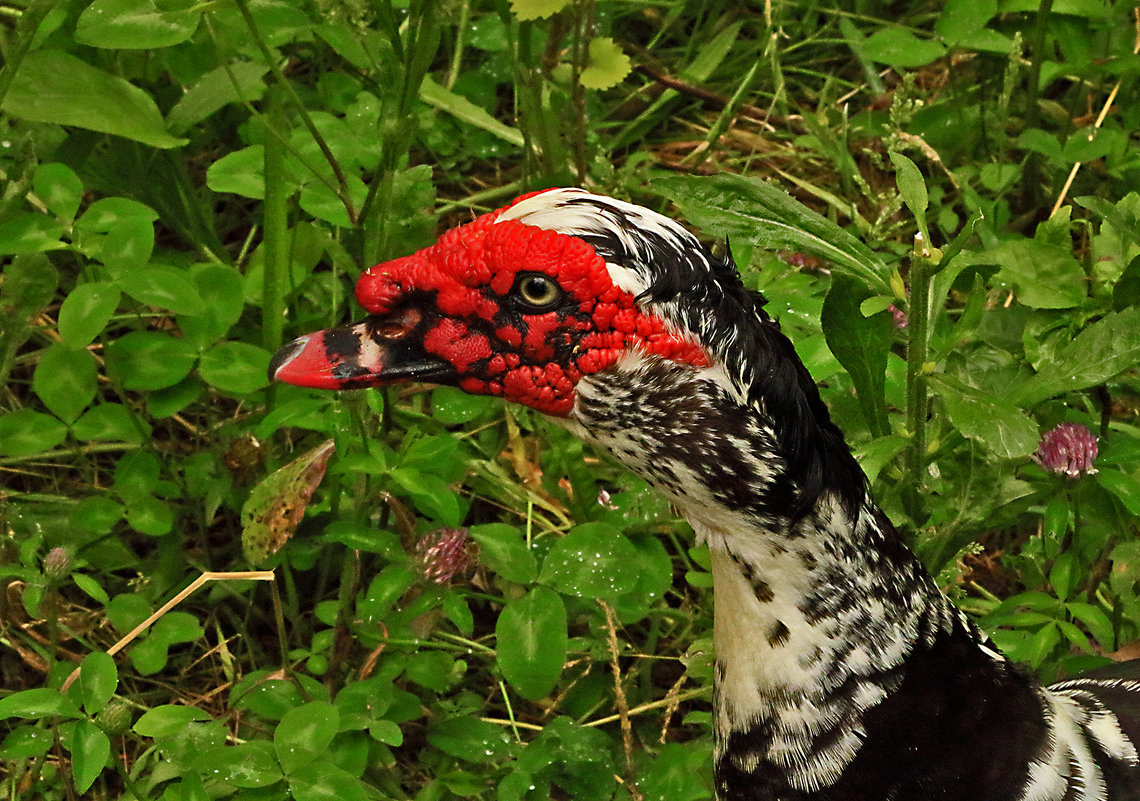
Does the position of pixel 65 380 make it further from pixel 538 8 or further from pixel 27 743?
pixel 538 8

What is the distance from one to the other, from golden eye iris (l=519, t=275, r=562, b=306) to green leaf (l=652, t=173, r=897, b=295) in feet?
1.10

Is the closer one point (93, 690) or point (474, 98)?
point (93, 690)

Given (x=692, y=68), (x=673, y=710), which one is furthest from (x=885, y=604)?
(x=692, y=68)

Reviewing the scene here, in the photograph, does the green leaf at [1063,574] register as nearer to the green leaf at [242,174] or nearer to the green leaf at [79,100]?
the green leaf at [242,174]

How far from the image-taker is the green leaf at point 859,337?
73.6 inches

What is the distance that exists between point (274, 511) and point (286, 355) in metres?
0.42

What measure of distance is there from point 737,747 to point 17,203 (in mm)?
1516

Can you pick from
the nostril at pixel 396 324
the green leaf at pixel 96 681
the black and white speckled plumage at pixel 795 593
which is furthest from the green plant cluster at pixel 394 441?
the nostril at pixel 396 324

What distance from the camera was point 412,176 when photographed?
2.10 meters

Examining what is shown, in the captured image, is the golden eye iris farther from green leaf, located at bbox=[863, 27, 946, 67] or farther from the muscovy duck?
green leaf, located at bbox=[863, 27, 946, 67]

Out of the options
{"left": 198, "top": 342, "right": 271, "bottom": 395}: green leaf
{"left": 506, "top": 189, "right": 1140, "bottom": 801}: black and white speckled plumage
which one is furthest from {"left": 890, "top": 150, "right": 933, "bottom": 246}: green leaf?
{"left": 198, "top": 342, "right": 271, "bottom": 395}: green leaf

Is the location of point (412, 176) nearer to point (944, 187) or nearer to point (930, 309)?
point (930, 309)

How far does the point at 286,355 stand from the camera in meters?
1.70

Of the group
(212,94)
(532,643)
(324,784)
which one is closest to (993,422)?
(532,643)
